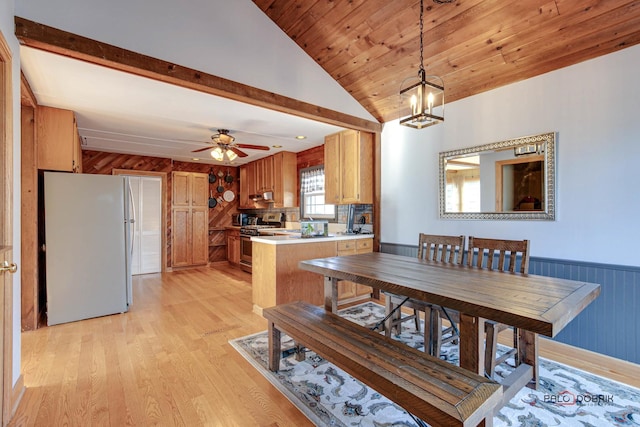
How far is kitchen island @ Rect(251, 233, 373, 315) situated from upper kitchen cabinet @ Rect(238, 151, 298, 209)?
2.17 metres

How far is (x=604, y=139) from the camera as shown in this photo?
95.2 inches

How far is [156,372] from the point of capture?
7.40 feet

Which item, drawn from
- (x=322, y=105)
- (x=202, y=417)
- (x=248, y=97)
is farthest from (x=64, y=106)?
(x=202, y=417)

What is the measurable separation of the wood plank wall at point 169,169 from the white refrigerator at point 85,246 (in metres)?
2.42

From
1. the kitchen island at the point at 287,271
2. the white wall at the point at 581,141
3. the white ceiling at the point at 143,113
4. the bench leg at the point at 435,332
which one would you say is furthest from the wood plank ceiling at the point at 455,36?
the bench leg at the point at 435,332

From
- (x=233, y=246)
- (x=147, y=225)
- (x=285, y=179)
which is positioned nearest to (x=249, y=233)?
(x=233, y=246)

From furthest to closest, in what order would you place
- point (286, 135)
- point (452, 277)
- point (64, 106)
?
point (286, 135) → point (64, 106) → point (452, 277)

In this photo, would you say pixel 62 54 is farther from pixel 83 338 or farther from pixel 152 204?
pixel 152 204

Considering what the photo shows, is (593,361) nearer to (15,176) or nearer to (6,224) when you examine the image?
(6,224)

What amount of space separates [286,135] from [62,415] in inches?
149

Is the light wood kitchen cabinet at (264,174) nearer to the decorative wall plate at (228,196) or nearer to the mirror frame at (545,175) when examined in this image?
the decorative wall plate at (228,196)

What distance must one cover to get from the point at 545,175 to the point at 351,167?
88.9 inches

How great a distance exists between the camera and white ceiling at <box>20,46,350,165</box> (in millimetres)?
2504

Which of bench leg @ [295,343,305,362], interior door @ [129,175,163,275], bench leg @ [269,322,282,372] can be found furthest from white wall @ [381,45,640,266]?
interior door @ [129,175,163,275]
